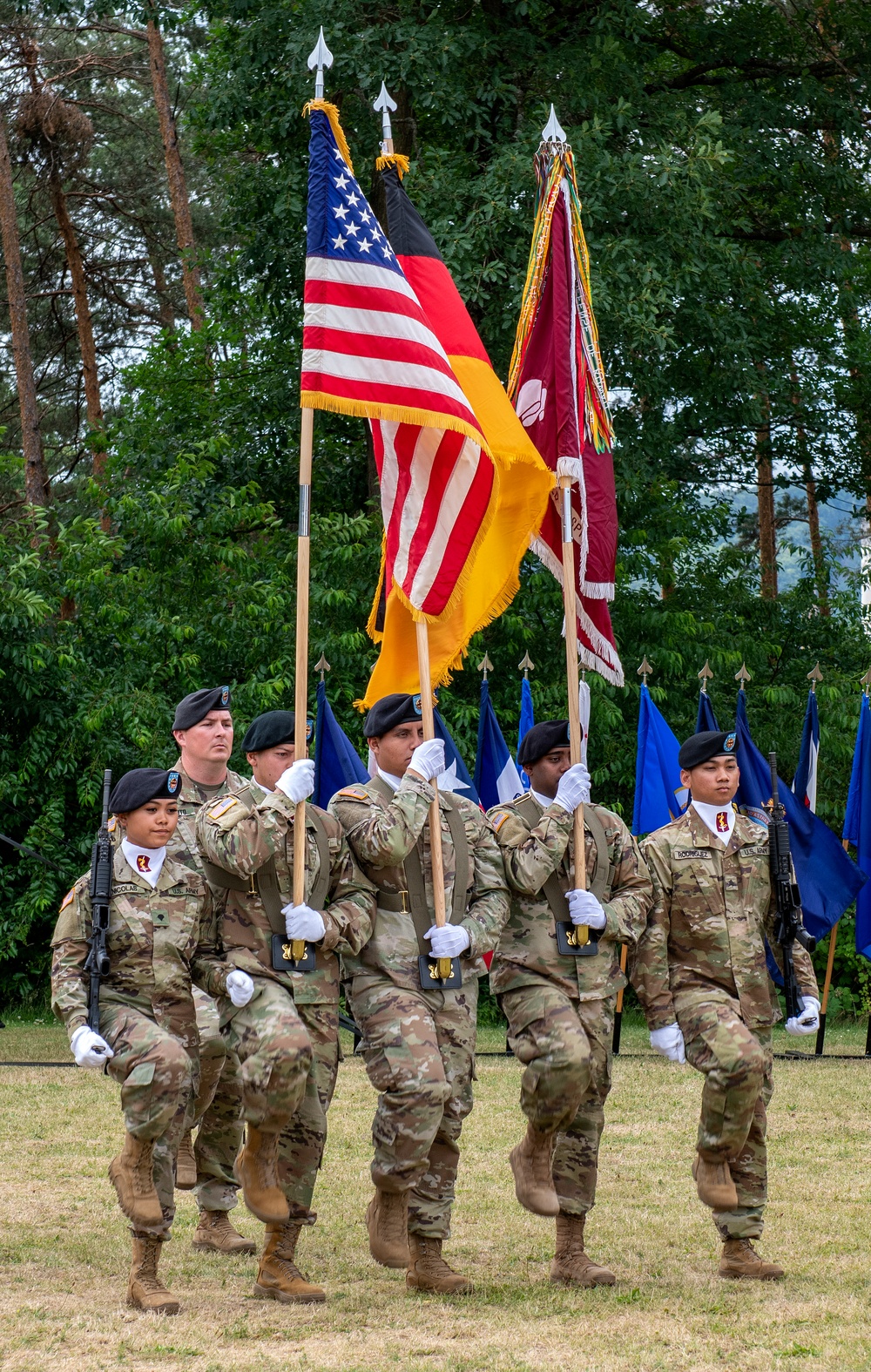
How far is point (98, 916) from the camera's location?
21.4 feet

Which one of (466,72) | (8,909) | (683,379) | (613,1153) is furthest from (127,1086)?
(683,379)

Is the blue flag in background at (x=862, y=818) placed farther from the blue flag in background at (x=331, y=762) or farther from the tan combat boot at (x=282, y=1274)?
the tan combat boot at (x=282, y=1274)

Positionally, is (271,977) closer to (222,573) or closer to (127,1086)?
(127,1086)

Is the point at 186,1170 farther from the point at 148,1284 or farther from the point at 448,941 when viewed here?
the point at 448,941

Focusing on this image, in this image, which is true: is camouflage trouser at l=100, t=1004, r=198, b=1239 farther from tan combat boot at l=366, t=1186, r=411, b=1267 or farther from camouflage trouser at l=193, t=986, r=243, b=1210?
camouflage trouser at l=193, t=986, r=243, b=1210

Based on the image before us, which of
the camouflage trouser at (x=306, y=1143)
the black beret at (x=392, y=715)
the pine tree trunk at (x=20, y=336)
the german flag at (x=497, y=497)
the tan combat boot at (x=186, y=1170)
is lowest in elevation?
the tan combat boot at (x=186, y=1170)

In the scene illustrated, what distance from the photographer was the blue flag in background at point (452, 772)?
11.5 metres

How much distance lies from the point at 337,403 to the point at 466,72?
1181 centimetres

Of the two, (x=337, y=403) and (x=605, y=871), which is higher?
(x=337, y=403)

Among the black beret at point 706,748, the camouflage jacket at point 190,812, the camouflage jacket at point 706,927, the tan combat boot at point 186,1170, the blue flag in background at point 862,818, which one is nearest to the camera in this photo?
the camouflage jacket at point 190,812

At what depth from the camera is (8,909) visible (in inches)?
620

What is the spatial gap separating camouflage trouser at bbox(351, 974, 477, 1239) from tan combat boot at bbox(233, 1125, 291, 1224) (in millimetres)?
393

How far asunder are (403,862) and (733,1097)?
163 cm

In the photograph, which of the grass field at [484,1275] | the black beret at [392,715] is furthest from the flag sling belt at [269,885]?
the grass field at [484,1275]
